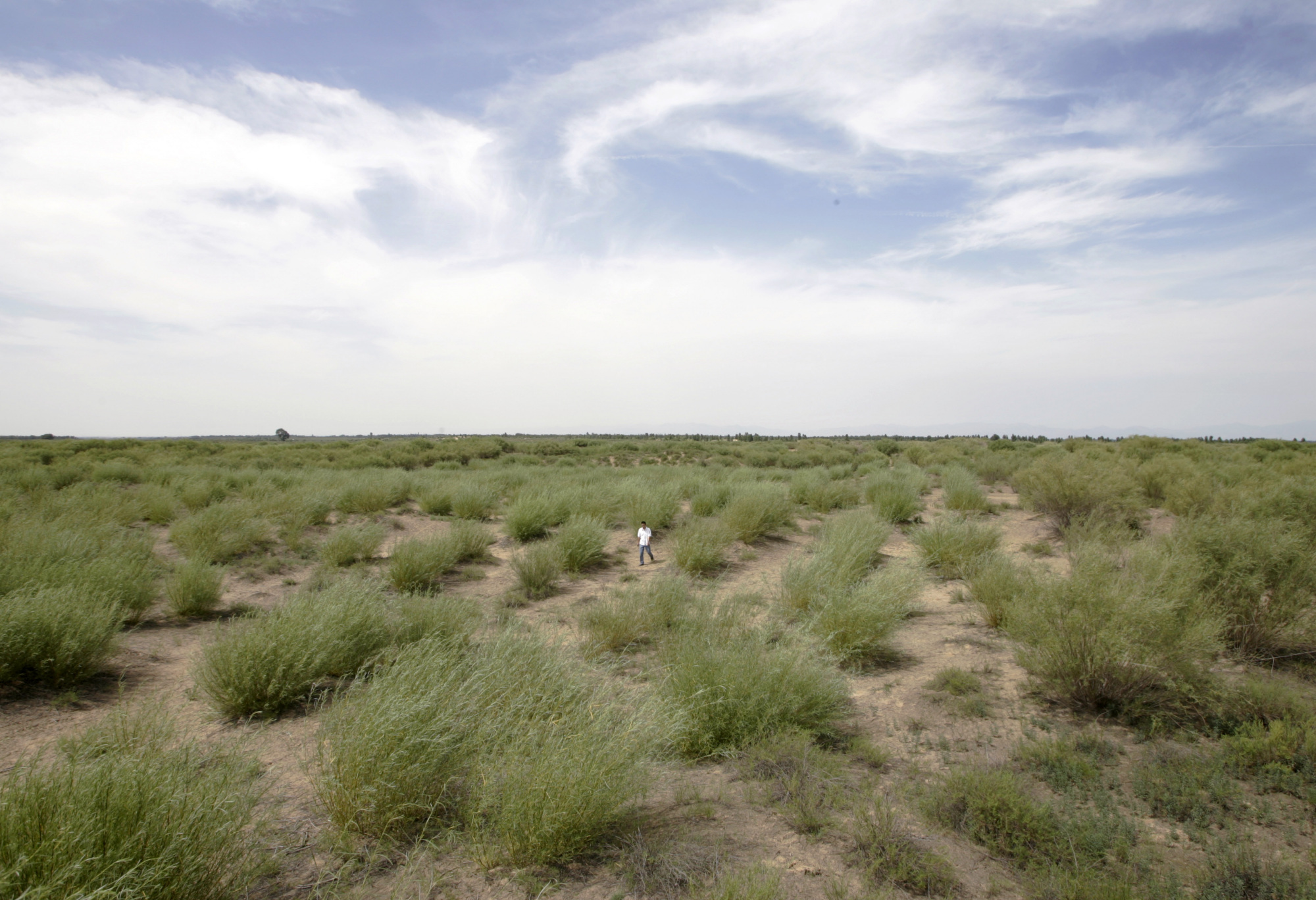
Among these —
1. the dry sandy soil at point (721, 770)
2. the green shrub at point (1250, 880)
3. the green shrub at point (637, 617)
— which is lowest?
the dry sandy soil at point (721, 770)

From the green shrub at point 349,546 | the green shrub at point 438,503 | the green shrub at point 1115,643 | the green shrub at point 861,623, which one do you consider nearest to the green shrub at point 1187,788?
the green shrub at point 1115,643

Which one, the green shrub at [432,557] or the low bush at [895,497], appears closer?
the green shrub at [432,557]

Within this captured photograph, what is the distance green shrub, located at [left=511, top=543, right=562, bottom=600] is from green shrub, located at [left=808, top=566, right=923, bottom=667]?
5.07m

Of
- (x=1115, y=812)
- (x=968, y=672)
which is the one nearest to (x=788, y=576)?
(x=968, y=672)

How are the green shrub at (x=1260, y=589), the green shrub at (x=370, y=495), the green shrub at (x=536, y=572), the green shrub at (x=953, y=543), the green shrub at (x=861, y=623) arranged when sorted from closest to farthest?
the green shrub at (x=1260, y=589) → the green shrub at (x=861, y=623) → the green shrub at (x=536, y=572) → the green shrub at (x=953, y=543) → the green shrub at (x=370, y=495)

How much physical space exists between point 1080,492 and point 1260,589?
8372 mm

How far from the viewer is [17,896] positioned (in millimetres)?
2473

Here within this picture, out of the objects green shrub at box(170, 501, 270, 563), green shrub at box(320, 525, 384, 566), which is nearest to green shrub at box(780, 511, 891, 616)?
green shrub at box(320, 525, 384, 566)

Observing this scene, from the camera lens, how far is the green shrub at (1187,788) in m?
4.15

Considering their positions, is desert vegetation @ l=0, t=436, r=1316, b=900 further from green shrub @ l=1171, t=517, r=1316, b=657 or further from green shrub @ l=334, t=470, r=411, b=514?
green shrub @ l=334, t=470, r=411, b=514

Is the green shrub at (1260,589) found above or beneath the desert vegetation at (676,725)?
above

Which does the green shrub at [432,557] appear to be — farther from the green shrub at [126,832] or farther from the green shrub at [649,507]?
the green shrub at [126,832]

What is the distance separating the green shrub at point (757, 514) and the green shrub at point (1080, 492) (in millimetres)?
6135

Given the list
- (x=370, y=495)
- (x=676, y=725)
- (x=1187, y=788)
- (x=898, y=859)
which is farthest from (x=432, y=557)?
(x=1187, y=788)
